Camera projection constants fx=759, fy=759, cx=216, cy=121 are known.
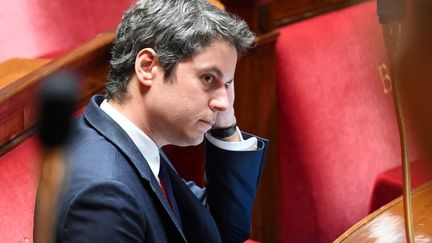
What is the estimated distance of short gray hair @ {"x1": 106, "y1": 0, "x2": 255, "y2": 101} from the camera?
29.2 inches

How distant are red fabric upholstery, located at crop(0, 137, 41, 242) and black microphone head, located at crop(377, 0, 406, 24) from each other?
47cm

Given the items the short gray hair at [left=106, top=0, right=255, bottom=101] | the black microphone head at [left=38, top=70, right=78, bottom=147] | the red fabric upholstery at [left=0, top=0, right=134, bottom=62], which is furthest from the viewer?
the red fabric upholstery at [left=0, top=0, right=134, bottom=62]

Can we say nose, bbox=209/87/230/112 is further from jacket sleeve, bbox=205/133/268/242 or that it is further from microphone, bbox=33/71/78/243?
microphone, bbox=33/71/78/243

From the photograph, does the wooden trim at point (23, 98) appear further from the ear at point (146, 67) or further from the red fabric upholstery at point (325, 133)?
the red fabric upholstery at point (325, 133)

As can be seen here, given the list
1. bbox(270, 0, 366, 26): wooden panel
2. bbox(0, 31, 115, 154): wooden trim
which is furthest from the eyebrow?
bbox(270, 0, 366, 26): wooden panel

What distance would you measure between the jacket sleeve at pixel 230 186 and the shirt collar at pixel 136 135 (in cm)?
15

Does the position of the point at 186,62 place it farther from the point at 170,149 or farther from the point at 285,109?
the point at 285,109

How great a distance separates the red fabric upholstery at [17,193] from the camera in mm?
933

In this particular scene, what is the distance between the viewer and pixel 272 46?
1422 mm

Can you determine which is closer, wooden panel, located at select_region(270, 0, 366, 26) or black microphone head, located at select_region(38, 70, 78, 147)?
black microphone head, located at select_region(38, 70, 78, 147)

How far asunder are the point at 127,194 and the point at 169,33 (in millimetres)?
169

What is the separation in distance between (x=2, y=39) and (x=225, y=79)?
0.93m

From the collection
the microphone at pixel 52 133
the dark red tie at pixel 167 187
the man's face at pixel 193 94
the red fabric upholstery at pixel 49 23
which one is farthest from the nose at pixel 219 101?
the red fabric upholstery at pixel 49 23

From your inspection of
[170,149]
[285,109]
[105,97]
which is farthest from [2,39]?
[105,97]
